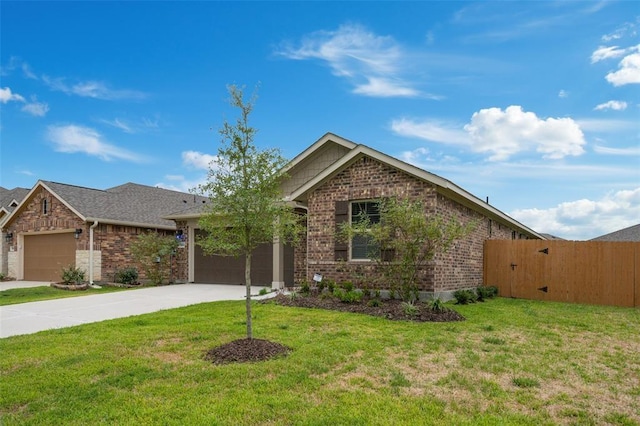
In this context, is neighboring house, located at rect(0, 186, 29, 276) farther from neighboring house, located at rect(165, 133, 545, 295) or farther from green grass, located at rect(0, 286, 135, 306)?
neighboring house, located at rect(165, 133, 545, 295)

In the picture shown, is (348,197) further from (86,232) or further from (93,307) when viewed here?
(86,232)

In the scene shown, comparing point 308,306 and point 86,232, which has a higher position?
point 86,232

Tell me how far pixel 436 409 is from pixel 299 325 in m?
4.30

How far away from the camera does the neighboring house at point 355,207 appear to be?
37.0ft

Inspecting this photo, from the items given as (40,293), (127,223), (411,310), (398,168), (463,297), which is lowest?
(40,293)

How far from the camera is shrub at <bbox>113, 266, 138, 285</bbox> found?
705 inches

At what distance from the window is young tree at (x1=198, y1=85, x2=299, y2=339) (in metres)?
5.54

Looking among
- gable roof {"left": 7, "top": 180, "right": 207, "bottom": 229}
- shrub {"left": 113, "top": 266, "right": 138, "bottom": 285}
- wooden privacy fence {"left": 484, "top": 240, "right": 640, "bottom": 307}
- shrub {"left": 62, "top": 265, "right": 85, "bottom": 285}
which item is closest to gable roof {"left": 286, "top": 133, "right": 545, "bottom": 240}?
Answer: wooden privacy fence {"left": 484, "top": 240, "right": 640, "bottom": 307}

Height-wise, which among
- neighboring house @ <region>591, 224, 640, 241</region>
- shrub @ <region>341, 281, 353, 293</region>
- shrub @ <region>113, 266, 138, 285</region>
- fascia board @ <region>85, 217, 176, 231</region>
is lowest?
shrub @ <region>113, 266, 138, 285</region>

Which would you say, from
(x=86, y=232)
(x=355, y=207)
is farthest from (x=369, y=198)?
(x=86, y=232)

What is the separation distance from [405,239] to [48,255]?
1792cm

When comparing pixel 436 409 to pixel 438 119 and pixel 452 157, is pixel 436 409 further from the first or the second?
pixel 452 157

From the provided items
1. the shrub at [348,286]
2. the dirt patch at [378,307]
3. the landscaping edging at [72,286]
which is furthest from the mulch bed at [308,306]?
the landscaping edging at [72,286]

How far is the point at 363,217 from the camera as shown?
11641mm
